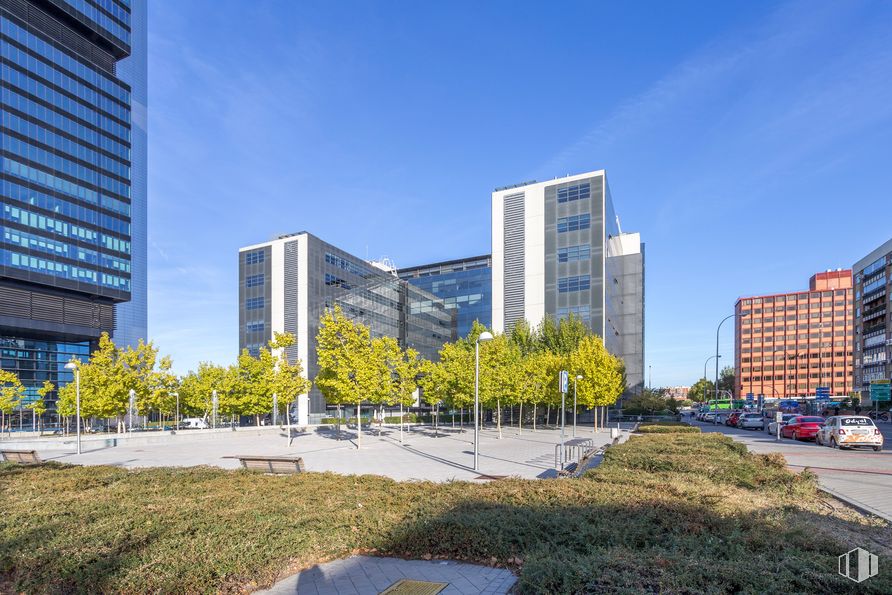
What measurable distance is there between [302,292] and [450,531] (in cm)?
5750

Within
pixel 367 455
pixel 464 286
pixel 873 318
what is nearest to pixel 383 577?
pixel 367 455

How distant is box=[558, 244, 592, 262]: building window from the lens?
5544cm

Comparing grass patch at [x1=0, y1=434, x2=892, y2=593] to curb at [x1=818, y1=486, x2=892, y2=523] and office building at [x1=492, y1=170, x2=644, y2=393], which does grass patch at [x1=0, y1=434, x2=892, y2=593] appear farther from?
A: office building at [x1=492, y1=170, x2=644, y2=393]

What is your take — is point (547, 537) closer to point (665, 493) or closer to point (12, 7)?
point (665, 493)

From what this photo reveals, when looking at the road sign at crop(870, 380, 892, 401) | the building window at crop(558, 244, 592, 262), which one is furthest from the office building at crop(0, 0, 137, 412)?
the road sign at crop(870, 380, 892, 401)

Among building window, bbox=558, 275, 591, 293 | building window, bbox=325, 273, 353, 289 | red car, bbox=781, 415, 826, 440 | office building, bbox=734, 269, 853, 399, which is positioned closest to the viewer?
red car, bbox=781, 415, 826, 440

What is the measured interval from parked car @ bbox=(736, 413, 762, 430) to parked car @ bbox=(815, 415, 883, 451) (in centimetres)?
Answer: 2063

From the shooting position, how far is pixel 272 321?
2493 inches

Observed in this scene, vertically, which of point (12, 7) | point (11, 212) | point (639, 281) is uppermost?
point (12, 7)

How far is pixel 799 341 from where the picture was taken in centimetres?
14762

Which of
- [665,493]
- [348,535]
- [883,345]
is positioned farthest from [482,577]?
[883,345]

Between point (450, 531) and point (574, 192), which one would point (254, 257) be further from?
point (450, 531)

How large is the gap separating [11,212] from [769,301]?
562 ft

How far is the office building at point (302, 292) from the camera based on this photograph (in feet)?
203
